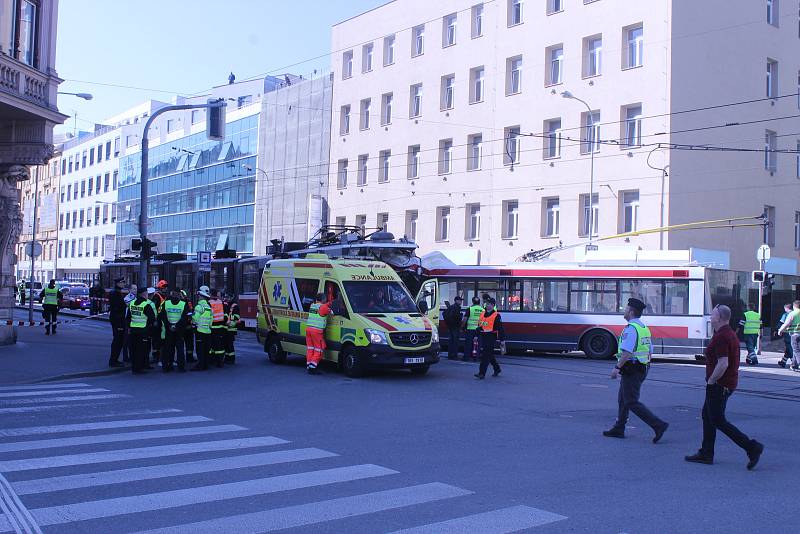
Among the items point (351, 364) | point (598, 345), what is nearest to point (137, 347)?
point (351, 364)

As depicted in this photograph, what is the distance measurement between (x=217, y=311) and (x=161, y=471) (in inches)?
417

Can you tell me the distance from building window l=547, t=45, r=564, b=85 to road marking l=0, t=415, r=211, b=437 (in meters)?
28.7

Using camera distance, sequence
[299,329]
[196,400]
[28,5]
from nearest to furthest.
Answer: [196,400]
[299,329]
[28,5]

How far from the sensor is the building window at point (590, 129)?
112 feet

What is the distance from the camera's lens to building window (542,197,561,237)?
36.0 meters

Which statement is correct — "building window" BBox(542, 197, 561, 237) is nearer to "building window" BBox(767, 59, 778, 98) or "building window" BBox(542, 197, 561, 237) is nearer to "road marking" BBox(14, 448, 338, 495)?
"building window" BBox(767, 59, 778, 98)

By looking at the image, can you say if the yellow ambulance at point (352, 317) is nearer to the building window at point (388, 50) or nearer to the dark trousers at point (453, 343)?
the dark trousers at point (453, 343)

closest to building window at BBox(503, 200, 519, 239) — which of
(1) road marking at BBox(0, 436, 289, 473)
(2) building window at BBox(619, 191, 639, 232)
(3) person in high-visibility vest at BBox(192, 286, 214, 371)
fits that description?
(2) building window at BBox(619, 191, 639, 232)

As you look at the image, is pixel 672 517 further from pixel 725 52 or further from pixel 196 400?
pixel 725 52

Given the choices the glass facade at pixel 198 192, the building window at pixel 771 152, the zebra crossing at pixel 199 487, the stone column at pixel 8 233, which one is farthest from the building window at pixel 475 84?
the zebra crossing at pixel 199 487

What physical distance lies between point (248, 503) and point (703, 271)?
19532 millimetres

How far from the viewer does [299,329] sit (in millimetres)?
18266

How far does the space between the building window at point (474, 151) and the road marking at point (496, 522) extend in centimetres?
3368

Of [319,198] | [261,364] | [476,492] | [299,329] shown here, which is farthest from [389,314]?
[319,198]
